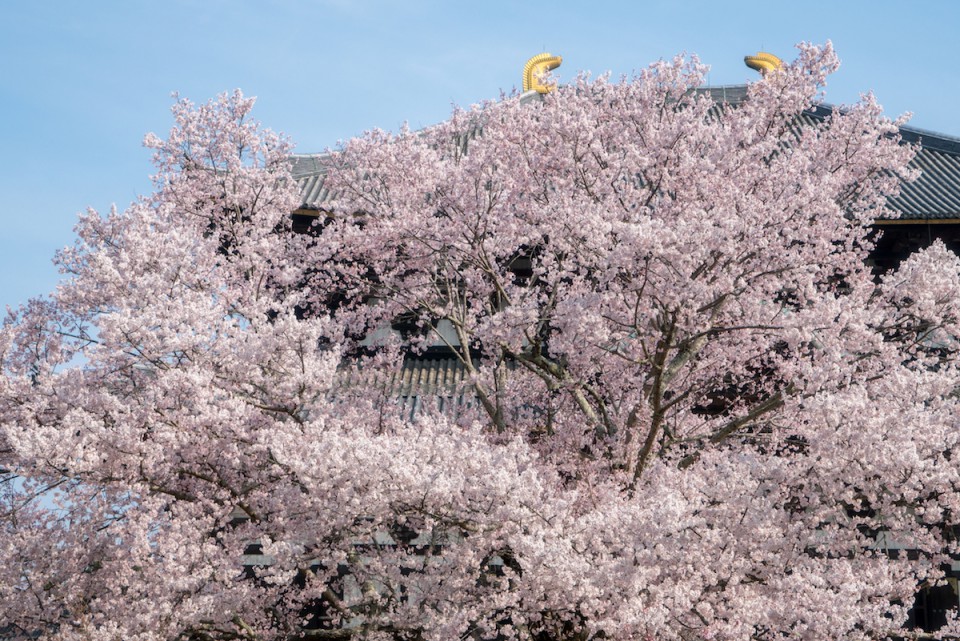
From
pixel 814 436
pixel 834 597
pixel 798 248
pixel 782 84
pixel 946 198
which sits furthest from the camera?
pixel 946 198

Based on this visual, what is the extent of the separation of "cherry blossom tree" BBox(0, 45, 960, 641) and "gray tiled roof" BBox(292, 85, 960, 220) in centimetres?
652

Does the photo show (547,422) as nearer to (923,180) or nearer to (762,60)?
(923,180)

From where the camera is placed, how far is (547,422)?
1487 centimetres

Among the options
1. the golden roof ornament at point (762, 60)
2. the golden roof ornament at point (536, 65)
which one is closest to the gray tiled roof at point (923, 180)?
the golden roof ornament at point (762, 60)

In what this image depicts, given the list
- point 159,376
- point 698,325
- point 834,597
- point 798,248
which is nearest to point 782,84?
point 798,248

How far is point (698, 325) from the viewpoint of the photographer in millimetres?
12812

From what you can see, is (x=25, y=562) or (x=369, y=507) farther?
(x=25, y=562)

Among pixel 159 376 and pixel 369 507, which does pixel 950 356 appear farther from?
pixel 159 376

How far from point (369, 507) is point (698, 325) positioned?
4698mm

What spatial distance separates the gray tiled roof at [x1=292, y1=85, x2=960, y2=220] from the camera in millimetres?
21406

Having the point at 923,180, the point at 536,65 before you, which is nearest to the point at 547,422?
the point at 923,180

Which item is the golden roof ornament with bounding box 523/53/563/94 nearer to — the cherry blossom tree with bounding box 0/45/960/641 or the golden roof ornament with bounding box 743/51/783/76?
the golden roof ornament with bounding box 743/51/783/76

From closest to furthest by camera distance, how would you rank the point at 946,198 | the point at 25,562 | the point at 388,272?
1. the point at 25,562
2. the point at 388,272
3. the point at 946,198

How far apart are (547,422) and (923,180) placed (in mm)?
13498
